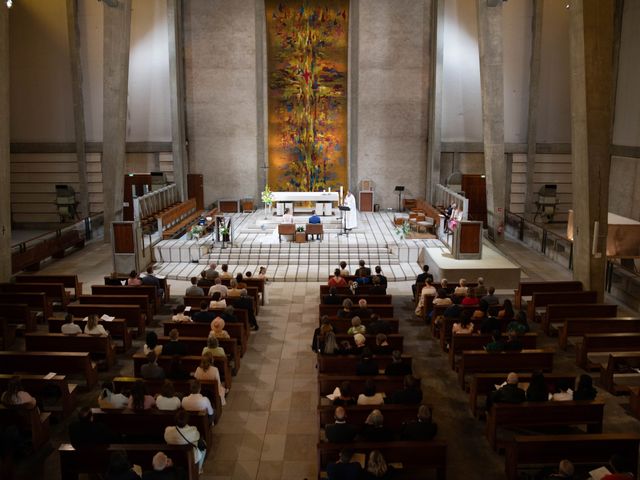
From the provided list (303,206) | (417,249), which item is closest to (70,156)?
(303,206)

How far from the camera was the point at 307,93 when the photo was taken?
25.1m

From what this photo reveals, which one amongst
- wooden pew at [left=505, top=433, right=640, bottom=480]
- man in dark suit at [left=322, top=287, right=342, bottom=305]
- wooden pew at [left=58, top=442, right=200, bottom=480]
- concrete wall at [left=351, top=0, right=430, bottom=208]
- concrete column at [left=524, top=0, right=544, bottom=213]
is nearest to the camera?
wooden pew at [left=58, top=442, right=200, bottom=480]

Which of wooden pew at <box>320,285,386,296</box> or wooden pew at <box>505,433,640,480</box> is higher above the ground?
wooden pew at <box>320,285,386,296</box>

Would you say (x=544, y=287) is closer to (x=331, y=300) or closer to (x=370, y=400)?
(x=331, y=300)

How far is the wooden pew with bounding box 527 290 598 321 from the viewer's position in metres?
13.0

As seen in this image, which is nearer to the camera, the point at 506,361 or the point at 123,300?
the point at 506,361

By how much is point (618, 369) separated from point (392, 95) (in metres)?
17.0

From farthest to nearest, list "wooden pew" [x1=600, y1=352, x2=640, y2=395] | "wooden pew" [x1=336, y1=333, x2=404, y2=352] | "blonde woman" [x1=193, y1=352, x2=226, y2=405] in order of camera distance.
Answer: "wooden pew" [x1=336, y1=333, x2=404, y2=352] < "wooden pew" [x1=600, y1=352, x2=640, y2=395] < "blonde woman" [x1=193, y1=352, x2=226, y2=405]

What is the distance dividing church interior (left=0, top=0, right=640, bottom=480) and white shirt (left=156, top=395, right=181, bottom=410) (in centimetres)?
3

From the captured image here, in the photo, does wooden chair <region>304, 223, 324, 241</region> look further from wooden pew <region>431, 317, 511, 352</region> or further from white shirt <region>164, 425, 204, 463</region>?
white shirt <region>164, 425, 204, 463</region>

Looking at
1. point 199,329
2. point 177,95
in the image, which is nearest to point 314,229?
point 199,329

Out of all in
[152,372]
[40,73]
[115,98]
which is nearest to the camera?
[152,372]

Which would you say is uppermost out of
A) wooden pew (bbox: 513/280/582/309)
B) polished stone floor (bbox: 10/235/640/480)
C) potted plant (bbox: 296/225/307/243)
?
potted plant (bbox: 296/225/307/243)

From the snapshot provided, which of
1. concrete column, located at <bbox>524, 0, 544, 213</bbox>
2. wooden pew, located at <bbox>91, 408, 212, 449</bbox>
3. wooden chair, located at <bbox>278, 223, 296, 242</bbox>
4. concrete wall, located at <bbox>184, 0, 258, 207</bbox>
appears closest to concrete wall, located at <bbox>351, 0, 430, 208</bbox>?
concrete column, located at <bbox>524, 0, 544, 213</bbox>
